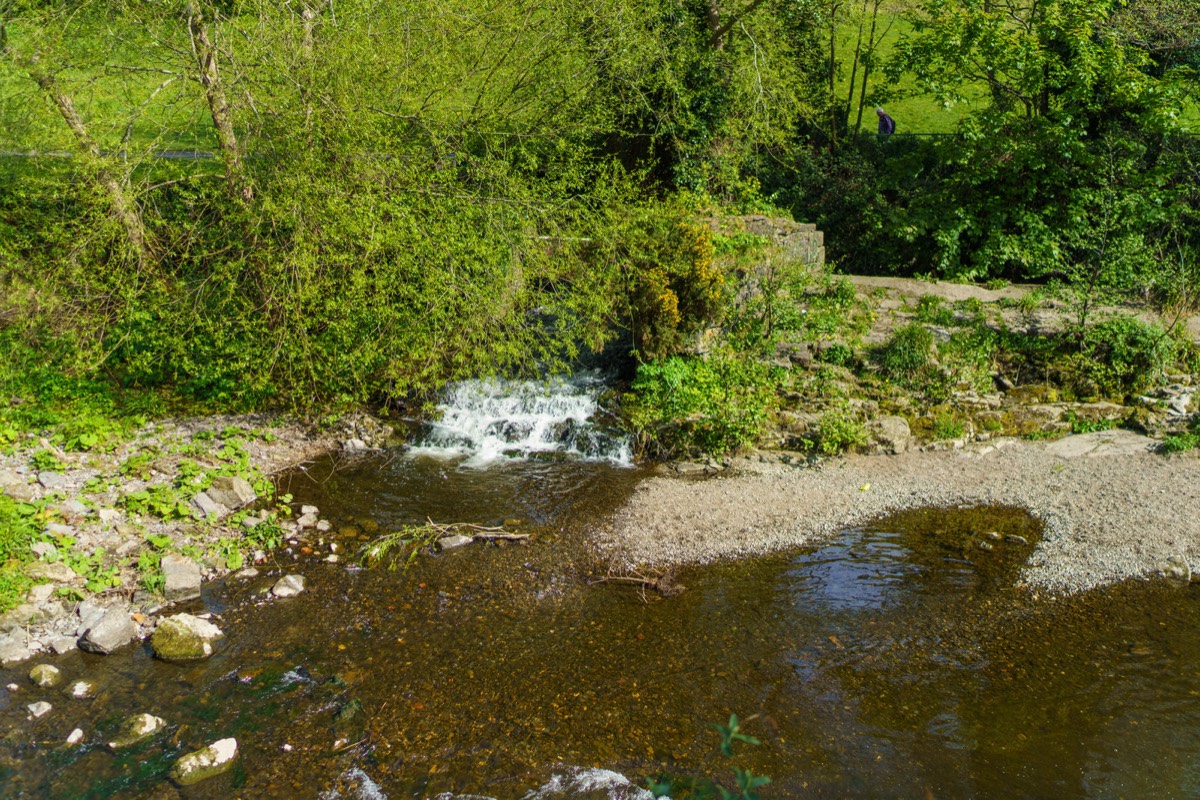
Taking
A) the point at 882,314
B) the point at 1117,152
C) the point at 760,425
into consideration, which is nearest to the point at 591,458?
the point at 760,425

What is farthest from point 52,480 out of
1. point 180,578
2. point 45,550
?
point 180,578

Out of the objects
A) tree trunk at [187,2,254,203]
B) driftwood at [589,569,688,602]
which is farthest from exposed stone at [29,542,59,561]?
driftwood at [589,569,688,602]

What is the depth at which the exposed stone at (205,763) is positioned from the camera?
6.59 meters

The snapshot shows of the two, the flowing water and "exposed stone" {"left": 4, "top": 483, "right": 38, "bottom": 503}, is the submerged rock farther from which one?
"exposed stone" {"left": 4, "top": 483, "right": 38, "bottom": 503}

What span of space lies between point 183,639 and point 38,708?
1232 mm

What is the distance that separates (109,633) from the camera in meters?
8.16

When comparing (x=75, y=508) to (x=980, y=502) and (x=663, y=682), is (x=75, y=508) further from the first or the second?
(x=980, y=502)

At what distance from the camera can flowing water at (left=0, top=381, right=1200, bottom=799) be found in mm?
6695

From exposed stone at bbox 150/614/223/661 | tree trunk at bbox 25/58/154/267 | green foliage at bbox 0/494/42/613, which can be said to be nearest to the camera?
exposed stone at bbox 150/614/223/661

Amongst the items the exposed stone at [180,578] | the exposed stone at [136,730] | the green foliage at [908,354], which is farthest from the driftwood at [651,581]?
the green foliage at [908,354]

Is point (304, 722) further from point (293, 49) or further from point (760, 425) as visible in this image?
point (293, 49)

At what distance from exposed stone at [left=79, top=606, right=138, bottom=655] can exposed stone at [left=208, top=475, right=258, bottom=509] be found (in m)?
2.58

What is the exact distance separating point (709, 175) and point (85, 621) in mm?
13619

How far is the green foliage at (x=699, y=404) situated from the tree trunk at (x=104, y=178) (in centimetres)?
734
